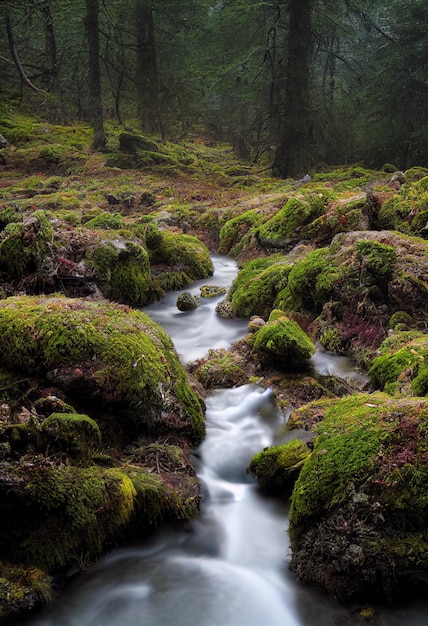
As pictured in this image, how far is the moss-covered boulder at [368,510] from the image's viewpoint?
3.32 metres

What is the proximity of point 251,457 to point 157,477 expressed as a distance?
124 centimetres

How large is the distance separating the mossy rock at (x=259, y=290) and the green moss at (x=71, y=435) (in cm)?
485

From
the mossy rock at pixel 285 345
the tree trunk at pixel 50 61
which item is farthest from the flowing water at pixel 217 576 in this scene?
the tree trunk at pixel 50 61

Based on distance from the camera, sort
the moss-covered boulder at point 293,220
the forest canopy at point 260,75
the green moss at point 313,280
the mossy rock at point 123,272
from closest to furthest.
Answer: the green moss at point 313,280 < the mossy rock at point 123,272 < the moss-covered boulder at point 293,220 < the forest canopy at point 260,75

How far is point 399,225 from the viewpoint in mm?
8898

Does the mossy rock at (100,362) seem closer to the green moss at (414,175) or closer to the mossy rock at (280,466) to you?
the mossy rock at (280,466)

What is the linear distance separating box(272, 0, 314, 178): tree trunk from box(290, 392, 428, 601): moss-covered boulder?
54.4 ft

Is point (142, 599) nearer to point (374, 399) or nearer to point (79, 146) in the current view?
point (374, 399)

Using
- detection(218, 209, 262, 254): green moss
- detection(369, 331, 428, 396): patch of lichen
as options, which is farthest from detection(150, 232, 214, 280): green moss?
detection(369, 331, 428, 396): patch of lichen

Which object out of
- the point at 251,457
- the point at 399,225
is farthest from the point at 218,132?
the point at 251,457

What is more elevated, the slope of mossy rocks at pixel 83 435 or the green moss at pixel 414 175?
the green moss at pixel 414 175

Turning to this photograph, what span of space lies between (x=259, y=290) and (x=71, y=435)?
18.1 ft

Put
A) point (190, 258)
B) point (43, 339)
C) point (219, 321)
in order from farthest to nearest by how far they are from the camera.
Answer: point (190, 258), point (219, 321), point (43, 339)

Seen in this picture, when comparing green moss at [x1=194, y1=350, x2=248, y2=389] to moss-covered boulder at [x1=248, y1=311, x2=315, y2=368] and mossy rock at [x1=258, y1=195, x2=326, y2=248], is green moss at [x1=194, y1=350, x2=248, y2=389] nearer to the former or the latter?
moss-covered boulder at [x1=248, y1=311, x2=315, y2=368]
